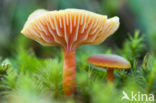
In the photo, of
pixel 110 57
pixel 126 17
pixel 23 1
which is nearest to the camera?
pixel 110 57

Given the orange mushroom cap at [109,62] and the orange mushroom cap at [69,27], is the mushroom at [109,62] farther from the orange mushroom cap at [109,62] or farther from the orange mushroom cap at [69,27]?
the orange mushroom cap at [69,27]

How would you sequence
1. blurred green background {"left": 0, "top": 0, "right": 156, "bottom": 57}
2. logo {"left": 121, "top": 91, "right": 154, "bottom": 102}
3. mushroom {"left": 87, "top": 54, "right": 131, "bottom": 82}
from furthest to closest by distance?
blurred green background {"left": 0, "top": 0, "right": 156, "bottom": 57} < mushroom {"left": 87, "top": 54, "right": 131, "bottom": 82} < logo {"left": 121, "top": 91, "right": 154, "bottom": 102}

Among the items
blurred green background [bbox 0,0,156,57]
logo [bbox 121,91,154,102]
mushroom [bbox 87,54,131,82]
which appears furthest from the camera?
blurred green background [bbox 0,0,156,57]

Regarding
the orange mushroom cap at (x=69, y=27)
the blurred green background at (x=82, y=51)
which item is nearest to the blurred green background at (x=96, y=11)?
the blurred green background at (x=82, y=51)

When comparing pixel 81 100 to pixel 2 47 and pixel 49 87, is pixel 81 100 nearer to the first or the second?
pixel 49 87

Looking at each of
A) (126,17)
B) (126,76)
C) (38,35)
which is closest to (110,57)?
(126,76)

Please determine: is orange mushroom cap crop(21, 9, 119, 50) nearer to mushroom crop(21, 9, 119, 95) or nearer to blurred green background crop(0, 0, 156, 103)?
mushroom crop(21, 9, 119, 95)

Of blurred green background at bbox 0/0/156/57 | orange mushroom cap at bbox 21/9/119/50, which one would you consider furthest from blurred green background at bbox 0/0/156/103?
orange mushroom cap at bbox 21/9/119/50
